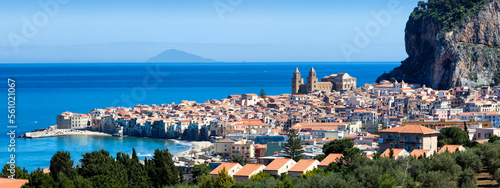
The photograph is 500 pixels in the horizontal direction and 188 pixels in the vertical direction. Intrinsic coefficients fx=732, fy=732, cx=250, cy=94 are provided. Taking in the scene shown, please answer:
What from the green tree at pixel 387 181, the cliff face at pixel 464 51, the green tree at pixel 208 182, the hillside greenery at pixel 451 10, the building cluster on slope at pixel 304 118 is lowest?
the green tree at pixel 208 182

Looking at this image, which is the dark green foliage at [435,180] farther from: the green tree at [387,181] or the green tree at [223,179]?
the green tree at [223,179]

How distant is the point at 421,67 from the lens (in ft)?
232

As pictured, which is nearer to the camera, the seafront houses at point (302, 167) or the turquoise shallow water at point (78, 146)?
the seafront houses at point (302, 167)

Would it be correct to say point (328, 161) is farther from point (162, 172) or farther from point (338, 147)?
point (162, 172)

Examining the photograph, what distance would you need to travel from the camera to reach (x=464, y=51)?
63.0 metres

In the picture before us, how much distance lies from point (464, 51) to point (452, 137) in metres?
36.4

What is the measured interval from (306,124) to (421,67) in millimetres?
28622

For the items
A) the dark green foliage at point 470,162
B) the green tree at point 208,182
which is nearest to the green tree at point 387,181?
the dark green foliage at point 470,162

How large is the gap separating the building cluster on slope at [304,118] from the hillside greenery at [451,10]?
651 cm

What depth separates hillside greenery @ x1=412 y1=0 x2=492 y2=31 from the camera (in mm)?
65250

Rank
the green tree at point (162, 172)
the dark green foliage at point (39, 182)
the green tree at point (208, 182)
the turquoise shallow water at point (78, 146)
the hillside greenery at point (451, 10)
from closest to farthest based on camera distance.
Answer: the dark green foliage at point (39, 182) < the green tree at point (162, 172) < the green tree at point (208, 182) < the turquoise shallow water at point (78, 146) < the hillside greenery at point (451, 10)

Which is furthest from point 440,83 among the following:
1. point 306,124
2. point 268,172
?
point 268,172

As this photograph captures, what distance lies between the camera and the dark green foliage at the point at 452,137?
2802 cm

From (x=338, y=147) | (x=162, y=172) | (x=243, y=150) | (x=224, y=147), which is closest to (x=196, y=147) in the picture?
(x=224, y=147)
